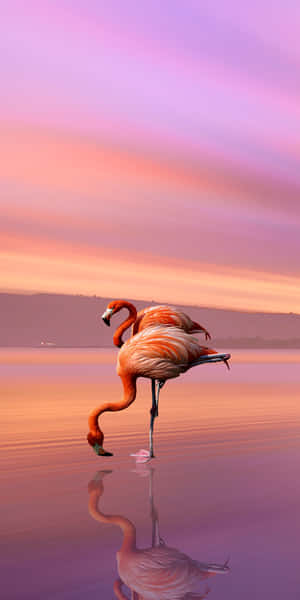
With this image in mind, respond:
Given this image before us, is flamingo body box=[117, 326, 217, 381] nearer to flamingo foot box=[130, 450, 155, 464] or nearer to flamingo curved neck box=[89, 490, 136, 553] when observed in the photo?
flamingo foot box=[130, 450, 155, 464]

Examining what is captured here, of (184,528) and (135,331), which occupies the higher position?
(135,331)

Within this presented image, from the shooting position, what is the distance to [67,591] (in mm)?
4105

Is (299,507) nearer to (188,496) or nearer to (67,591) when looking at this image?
(188,496)

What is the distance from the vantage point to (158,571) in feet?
14.6

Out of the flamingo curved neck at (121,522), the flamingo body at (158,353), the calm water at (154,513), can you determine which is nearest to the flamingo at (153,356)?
the flamingo body at (158,353)

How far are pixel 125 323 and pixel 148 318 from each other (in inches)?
13.3

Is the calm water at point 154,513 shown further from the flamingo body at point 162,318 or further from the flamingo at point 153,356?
the flamingo body at point 162,318

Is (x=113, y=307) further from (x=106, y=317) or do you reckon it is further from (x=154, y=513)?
(x=154, y=513)

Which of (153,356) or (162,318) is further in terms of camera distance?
(162,318)

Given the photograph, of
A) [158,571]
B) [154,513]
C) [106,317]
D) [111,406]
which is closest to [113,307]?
[106,317]

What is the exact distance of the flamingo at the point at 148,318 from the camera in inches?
366

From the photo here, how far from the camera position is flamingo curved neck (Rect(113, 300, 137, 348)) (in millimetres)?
9359

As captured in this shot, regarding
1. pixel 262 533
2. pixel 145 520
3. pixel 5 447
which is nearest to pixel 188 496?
pixel 145 520

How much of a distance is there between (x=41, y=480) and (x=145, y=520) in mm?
2029
